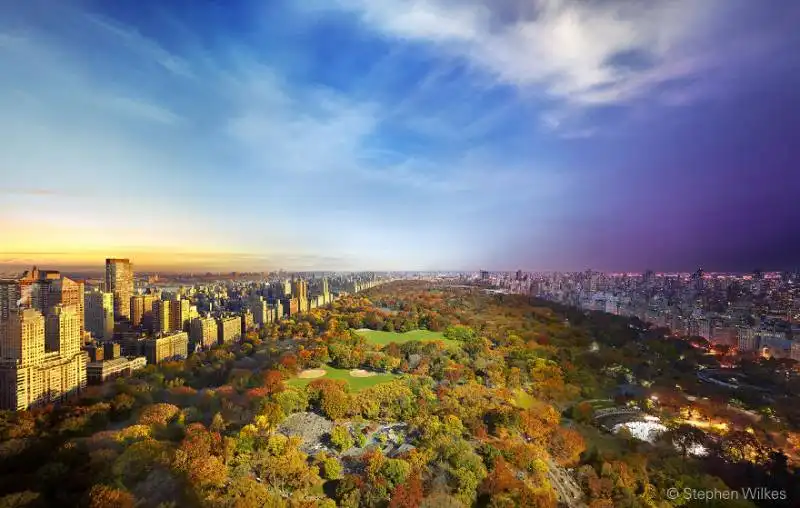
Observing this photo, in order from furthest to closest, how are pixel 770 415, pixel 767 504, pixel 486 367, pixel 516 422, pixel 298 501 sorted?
pixel 486 367, pixel 770 415, pixel 516 422, pixel 767 504, pixel 298 501

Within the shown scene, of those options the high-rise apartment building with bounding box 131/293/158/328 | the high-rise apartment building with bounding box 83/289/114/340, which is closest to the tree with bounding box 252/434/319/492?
the high-rise apartment building with bounding box 83/289/114/340

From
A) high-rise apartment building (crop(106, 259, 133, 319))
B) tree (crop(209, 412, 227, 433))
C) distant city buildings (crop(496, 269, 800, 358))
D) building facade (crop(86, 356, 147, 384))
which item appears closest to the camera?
tree (crop(209, 412, 227, 433))

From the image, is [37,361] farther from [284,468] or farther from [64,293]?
[284,468]

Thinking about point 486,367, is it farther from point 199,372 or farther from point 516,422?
point 199,372

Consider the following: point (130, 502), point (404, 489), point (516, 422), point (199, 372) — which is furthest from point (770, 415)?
point (199, 372)

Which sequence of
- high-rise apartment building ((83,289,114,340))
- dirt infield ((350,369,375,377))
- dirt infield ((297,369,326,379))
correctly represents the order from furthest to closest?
1. high-rise apartment building ((83,289,114,340))
2. dirt infield ((350,369,375,377))
3. dirt infield ((297,369,326,379))

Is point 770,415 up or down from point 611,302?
down

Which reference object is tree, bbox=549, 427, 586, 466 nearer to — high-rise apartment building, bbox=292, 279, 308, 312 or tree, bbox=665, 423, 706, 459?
tree, bbox=665, 423, 706, 459
